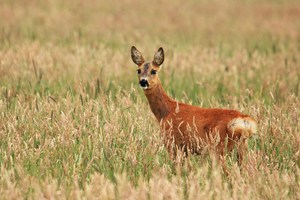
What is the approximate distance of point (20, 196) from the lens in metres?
5.25

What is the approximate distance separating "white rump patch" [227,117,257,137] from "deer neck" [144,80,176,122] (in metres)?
1.23

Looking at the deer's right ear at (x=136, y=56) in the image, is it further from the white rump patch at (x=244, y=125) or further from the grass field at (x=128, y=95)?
the white rump patch at (x=244, y=125)

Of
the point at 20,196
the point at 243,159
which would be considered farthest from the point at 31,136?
the point at 243,159

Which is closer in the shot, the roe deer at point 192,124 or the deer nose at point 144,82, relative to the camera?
the roe deer at point 192,124

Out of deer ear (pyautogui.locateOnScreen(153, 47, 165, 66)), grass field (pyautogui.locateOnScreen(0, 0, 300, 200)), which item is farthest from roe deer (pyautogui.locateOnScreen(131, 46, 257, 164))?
grass field (pyautogui.locateOnScreen(0, 0, 300, 200))

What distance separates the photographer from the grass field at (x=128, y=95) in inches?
221

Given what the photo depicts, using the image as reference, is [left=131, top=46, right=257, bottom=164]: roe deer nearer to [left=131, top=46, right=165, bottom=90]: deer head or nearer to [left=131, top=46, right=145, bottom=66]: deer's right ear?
[left=131, top=46, right=165, bottom=90]: deer head

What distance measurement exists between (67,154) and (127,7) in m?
16.4

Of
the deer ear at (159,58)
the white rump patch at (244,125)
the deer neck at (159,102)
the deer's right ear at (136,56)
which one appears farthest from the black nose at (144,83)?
the white rump patch at (244,125)

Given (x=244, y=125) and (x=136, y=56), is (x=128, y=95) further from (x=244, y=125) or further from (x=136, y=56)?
(x=244, y=125)

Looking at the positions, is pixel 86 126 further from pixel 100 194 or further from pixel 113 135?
pixel 100 194

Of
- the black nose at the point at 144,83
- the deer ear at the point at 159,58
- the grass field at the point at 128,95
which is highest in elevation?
the deer ear at the point at 159,58

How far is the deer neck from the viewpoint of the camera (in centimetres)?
729

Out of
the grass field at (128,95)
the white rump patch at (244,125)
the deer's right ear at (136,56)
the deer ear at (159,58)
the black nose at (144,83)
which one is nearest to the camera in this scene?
the grass field at (128,95)
